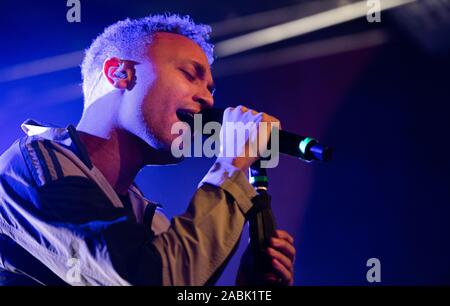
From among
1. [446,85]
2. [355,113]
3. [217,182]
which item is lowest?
[217,182]

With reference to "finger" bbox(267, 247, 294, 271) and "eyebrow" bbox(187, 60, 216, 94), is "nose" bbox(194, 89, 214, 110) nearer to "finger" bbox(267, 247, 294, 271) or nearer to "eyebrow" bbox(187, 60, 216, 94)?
"eyebrow" bbox(187, 60, 216, 94)

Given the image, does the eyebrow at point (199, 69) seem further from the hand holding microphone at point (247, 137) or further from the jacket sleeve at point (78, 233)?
the jacket sleeve at point (78, 233)

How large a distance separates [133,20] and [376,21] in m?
0.86

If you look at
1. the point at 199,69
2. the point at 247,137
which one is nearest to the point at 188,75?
the point at 199,69

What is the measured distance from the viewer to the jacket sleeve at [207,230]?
1159 mm

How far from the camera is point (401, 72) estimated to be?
1845 mm

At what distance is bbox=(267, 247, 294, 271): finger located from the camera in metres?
1.25

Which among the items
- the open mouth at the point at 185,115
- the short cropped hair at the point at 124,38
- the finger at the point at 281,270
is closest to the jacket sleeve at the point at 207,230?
the finger at the point at 281,270

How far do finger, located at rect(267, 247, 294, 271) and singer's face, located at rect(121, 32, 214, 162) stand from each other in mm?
432

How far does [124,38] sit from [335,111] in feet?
2.45

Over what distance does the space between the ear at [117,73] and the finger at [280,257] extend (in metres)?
0.64

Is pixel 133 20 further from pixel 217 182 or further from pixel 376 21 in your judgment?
pixel 376 21
